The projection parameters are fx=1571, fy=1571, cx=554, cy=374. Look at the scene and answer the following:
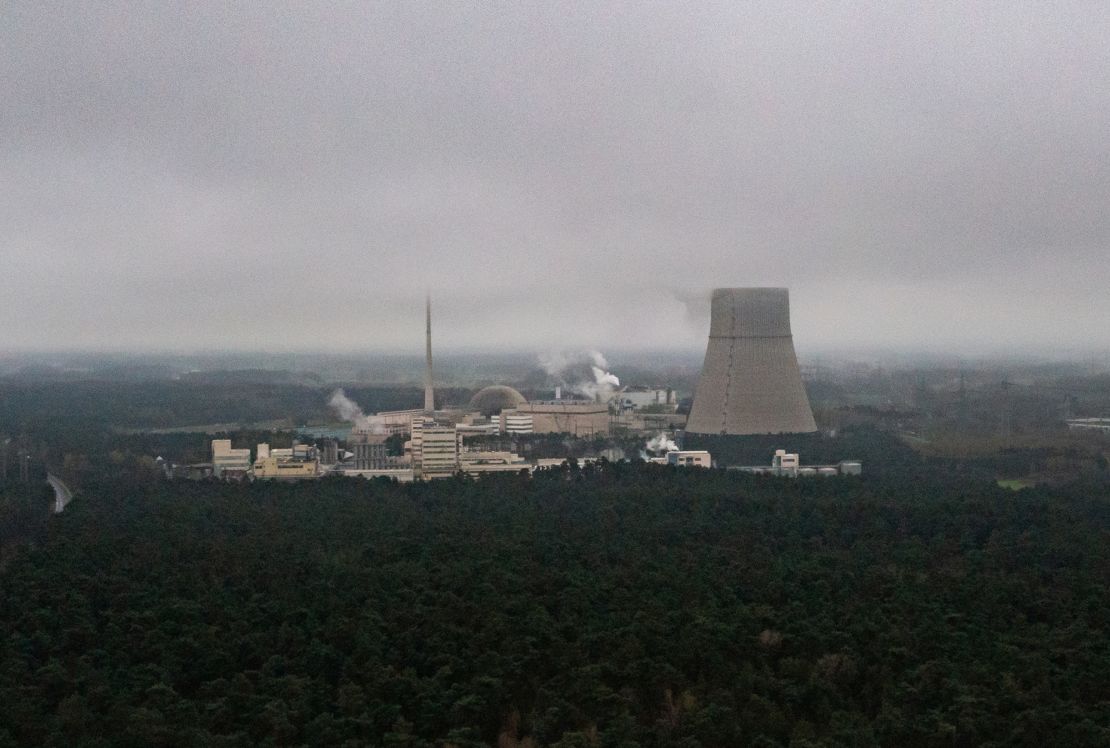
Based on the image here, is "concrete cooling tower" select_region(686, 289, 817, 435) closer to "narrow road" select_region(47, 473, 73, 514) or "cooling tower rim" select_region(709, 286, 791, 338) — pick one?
"cooling tower rim" select_region(709, 286, 791, 338)

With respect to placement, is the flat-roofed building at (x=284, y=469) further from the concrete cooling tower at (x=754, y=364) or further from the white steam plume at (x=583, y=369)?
the white steam plume at (x=583, y=369)

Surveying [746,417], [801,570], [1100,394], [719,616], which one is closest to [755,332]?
[746,417]

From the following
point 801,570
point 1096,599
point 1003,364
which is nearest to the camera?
point 1096,599

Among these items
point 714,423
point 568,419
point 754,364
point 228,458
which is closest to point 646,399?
point 568,419

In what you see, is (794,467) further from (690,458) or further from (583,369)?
(583,369)

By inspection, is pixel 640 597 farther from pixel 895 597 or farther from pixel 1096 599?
pixel 1096 599


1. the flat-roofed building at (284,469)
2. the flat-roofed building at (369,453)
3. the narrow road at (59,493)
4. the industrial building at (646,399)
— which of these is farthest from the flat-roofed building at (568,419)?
the narrow road at (59,493)

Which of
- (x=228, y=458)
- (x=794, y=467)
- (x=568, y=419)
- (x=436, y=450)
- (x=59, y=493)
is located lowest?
(x=59, y=493)
